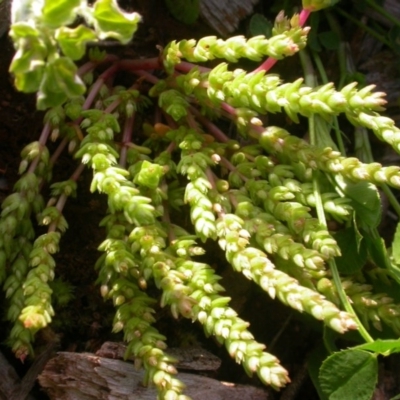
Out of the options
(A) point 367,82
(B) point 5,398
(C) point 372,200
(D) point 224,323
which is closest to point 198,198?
(D) point 224,323

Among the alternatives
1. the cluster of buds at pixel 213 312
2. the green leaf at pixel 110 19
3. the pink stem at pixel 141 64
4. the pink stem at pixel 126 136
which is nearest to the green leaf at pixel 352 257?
the cluster of buds at pixel 213 312

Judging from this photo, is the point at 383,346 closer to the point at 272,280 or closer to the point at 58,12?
the point at 272,280

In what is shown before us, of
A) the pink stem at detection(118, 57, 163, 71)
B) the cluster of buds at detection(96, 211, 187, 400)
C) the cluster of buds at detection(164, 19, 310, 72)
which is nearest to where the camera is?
the cluster of buds at detection(96, 211, 187, 400)

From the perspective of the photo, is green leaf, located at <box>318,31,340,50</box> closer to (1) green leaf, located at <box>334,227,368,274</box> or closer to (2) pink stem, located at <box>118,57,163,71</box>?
(2) pink stem, located at <box>118,57,163,71</box>

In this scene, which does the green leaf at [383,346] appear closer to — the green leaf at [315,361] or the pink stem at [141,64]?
the green leaf at [315,361]

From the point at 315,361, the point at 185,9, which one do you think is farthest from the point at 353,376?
the point at 185,9

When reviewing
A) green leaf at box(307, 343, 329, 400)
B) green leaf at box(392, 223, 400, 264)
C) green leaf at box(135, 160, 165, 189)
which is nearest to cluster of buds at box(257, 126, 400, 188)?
green leaf at box(392, 223, 400, 264)

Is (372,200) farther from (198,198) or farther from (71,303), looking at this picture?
(71,303)
